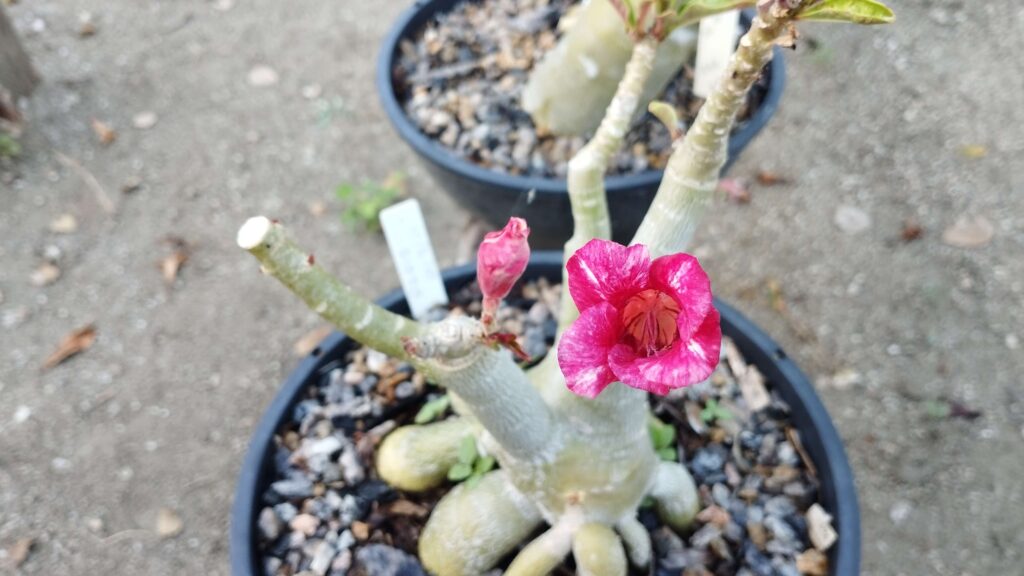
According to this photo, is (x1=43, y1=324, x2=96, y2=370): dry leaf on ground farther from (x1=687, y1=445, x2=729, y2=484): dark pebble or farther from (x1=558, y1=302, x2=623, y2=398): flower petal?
(x1=558, y1=302, x2=623, y2=398): flower petal

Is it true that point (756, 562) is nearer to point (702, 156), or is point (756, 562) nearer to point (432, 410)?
point (432, 410)

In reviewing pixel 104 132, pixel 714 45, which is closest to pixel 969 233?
pixel 714 45

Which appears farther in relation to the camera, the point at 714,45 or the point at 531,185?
the point at 531,185

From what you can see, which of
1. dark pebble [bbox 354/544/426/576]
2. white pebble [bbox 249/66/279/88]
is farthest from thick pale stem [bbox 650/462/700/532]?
white pebble [bbox 249/66/279/88]

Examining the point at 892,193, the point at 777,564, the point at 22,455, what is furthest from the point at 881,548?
the point at 22,455

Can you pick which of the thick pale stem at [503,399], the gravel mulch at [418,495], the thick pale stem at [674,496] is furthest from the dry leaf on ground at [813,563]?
the thick pale stem at [503,399]

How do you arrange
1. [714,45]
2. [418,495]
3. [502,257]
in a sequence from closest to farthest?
[502,257] → [418,495] → [714,45]
